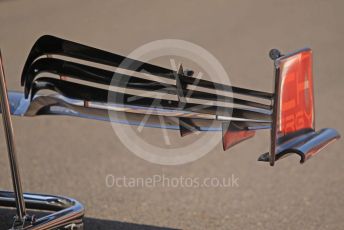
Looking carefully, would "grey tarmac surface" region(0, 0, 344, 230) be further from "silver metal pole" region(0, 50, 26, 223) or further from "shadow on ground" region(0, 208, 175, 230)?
"silver metal pole" region(0, 50, 26, 223)

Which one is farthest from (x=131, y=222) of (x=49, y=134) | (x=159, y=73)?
(x=49, y=134)

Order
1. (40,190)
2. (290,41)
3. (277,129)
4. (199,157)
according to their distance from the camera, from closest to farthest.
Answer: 1. (277,129)
2. (40,190)
3. (199,157)
4. (290,41)

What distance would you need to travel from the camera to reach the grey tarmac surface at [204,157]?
147 inches

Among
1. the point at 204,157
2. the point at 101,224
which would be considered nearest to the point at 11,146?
the point at 101,224

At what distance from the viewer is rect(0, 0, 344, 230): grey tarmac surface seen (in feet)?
12.2

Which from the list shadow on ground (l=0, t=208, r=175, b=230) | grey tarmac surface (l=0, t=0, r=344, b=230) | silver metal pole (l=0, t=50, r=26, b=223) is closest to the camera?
silver metal pole (l=0, t=50, r=26, b=223)

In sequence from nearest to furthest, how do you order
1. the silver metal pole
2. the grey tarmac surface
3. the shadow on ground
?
1. the silver metal pole
2. the shadow on ground
3. the grey tarmac surface

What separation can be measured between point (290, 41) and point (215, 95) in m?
4.46

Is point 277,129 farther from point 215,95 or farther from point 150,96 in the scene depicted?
point 150,96

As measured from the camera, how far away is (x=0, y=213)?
3541 millimetres

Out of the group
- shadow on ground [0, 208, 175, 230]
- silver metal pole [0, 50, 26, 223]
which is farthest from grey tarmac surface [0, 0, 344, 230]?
silver metal pole [0, 50, 26, 223]

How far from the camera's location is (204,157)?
454cm

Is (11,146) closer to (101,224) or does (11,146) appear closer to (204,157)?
(101,224)

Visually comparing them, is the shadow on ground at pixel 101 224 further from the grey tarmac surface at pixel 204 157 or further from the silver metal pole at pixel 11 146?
the silver metal pole at pixel 11 146
